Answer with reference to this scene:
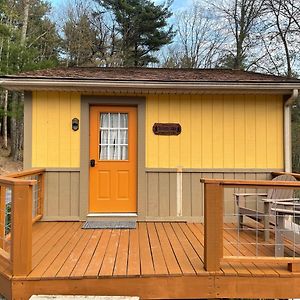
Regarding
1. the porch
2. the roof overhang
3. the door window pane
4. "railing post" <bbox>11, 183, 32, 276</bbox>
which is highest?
the roof overhang

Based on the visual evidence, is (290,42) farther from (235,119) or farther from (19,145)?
(19,145)

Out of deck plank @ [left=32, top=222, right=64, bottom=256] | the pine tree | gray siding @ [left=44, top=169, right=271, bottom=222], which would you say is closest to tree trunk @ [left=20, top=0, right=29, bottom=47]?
the pine tree

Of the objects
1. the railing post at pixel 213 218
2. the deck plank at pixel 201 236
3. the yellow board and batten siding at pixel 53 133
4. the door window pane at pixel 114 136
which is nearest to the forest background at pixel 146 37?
the yellow board and batten siding at pixel 53 133

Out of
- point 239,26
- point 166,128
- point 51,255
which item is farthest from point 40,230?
point 239,26

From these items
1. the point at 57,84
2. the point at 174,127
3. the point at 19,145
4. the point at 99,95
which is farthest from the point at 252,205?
the point at 19,145

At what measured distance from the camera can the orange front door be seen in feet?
18.3

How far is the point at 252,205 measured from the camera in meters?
5.59

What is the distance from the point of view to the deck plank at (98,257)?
10.5 ft

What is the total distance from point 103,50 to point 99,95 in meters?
14.9

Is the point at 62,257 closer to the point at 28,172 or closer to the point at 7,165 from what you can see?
the point at 28,172

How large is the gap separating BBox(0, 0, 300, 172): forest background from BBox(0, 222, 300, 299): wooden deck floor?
41.9 ft

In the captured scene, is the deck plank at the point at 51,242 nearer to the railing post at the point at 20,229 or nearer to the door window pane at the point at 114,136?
the railing post at the point at 20,229

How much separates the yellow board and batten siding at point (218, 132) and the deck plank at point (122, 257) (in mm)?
1530

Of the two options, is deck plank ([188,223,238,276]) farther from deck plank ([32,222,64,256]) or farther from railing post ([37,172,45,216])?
railing post ([37,172,45,216])
